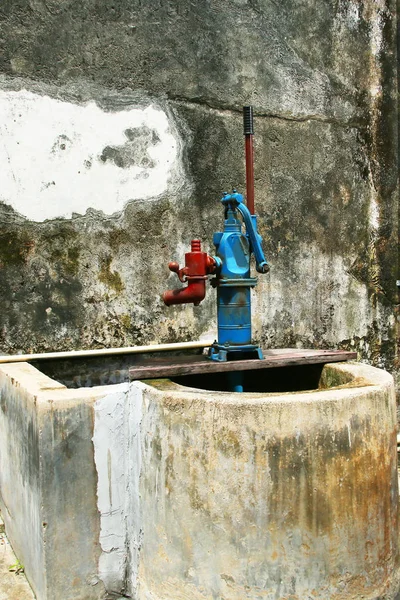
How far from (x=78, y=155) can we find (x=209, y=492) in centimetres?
229

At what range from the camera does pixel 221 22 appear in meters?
4.42

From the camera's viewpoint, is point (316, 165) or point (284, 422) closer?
point (284, 422)

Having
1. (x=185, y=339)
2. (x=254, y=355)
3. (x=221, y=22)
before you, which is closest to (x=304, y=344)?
(x=185, y=339)

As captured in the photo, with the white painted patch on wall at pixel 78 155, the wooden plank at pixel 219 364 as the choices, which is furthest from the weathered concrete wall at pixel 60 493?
the white painted patch on wall at pixel 78 155

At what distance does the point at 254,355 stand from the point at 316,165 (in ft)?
6.70

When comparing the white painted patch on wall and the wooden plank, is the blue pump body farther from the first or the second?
the white painted patch on wall

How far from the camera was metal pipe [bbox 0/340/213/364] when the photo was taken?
3.76 meters

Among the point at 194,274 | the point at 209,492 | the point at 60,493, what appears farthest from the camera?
the point at 194,274

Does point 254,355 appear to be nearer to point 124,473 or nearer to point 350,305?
point 124,473

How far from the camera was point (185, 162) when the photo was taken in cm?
432

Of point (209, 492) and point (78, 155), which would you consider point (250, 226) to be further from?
point (78, 155)

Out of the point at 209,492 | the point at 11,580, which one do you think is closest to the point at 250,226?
the point at 209,492

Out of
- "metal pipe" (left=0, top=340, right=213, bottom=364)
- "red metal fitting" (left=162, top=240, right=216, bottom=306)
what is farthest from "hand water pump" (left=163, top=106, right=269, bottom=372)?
"metal pipe" (left=0, top=340, right=213, bottom=364)

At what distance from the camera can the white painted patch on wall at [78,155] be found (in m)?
3.88
